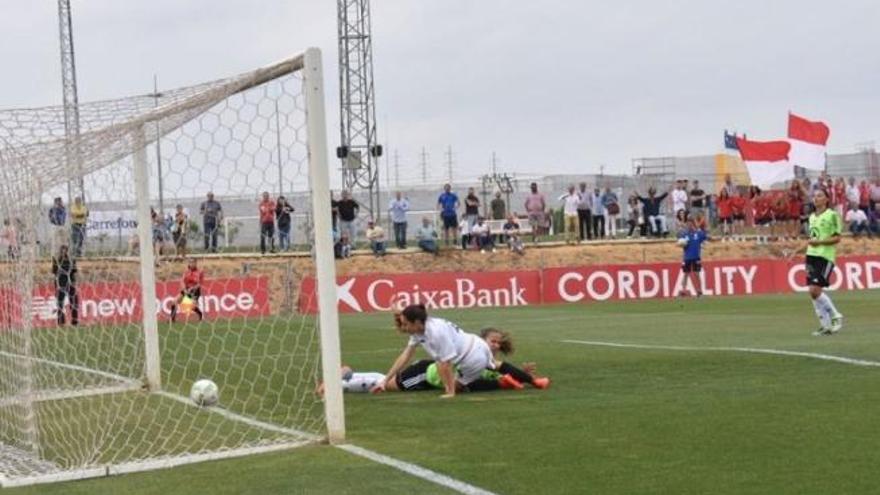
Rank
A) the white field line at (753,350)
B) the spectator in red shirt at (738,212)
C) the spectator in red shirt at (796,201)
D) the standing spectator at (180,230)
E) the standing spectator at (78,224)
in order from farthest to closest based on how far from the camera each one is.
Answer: the spectator in red shirt at (738,212)
the spectator in red shirt at (796,201)
the standing spectator at (180,230)
the white field line at (753,350)
the standing spectator at (78,224)

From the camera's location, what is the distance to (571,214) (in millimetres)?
46344

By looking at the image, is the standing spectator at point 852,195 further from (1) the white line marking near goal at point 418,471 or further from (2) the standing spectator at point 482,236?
(1) the white line marking near goal at point 418,471

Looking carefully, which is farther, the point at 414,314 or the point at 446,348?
the point at 446,348

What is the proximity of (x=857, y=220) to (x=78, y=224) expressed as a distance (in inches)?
1388

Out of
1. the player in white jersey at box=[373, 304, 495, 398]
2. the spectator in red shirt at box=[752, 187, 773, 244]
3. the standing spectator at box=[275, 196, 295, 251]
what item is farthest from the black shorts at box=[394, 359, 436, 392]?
the spectator in red shirt at box=[752, 187, 773, 244]

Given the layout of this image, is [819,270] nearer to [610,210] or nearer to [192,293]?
[192,293]

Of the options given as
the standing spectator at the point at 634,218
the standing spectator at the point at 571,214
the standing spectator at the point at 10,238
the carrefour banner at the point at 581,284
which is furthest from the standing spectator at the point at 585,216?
the standing spectator at the point at 10,238

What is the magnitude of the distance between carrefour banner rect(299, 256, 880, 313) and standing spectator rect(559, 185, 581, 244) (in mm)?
7102

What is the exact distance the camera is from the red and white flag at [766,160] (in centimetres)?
4544

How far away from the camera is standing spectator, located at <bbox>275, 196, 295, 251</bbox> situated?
533 inches

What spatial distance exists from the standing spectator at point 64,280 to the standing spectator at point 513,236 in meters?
27.8

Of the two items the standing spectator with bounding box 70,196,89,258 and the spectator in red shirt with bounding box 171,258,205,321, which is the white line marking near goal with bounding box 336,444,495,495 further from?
the spectator in red shirt with bounding box 171,258,205,321

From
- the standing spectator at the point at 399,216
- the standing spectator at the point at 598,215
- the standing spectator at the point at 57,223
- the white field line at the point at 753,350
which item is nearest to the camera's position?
the standing spectator at the point at 57,223

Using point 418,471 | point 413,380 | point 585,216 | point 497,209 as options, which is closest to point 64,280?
point 413,380
